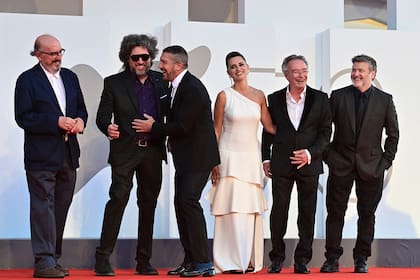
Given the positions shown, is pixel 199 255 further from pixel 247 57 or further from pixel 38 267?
pixel 247 57

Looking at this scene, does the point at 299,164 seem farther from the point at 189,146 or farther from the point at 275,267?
the point at 189,146

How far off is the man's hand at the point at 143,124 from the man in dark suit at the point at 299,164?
3.37ft

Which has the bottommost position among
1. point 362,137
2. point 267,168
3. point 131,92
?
point 267,168

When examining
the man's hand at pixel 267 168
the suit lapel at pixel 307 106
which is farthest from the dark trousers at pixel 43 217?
the suit lapel at pixel 307 106

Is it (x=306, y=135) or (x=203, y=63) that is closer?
(x=306, y=135)

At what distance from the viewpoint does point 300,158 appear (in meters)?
6.07

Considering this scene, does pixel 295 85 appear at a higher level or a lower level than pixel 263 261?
higher

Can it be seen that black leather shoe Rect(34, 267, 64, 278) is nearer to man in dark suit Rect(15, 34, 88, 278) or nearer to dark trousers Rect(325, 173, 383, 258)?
man in dark suit Rect(15, 34, 88, 278)

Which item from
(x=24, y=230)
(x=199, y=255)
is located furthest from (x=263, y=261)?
(x=24, y=230)

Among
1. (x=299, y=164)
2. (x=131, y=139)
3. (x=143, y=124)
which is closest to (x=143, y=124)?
(x=143, y=124)

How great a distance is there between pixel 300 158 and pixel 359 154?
442mm

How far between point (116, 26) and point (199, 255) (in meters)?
2.48

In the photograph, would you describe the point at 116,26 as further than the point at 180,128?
Yes

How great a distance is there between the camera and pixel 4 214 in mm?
6910
